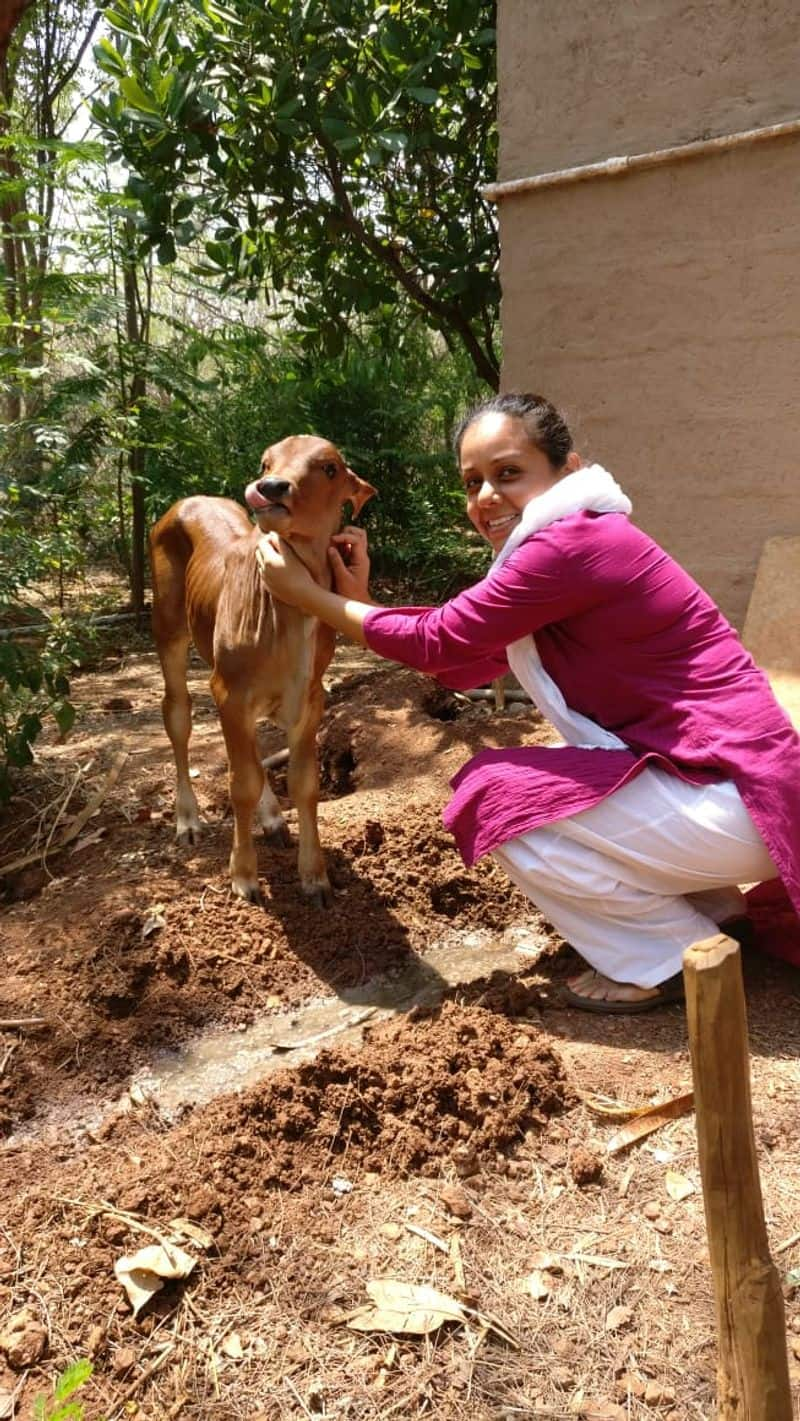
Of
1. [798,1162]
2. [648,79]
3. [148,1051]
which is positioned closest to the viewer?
[798,1162]

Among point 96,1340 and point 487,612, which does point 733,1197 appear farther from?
point 487,612

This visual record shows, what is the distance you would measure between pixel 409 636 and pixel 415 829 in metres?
1.71

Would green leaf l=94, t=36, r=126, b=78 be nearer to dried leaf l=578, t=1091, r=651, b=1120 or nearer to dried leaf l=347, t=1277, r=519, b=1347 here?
dried leaf l=578, t=1091, r=651, b=1120

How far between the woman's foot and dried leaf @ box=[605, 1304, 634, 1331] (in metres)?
1.15

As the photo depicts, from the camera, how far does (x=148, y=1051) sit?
11.9 ft

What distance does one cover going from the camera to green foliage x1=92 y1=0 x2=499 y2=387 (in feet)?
20.7

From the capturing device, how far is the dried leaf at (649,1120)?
9.48ft

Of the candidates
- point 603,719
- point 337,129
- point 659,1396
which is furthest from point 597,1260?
point 337,129

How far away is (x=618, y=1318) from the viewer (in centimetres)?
236

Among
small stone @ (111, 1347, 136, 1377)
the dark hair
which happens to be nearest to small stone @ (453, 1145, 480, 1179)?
small stone @ (111, 1347, 136, 1377)

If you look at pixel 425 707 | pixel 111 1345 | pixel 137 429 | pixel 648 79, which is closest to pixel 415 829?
pixel 425 707

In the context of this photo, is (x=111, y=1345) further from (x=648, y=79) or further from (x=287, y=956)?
(x=648, y=79)

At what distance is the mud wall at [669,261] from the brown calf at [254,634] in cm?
195

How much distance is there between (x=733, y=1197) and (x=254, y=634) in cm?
294
